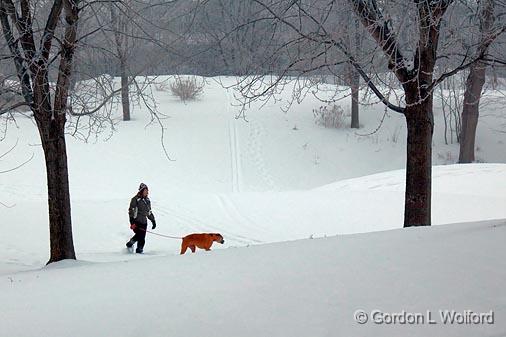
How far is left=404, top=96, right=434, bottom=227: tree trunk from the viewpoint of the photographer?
792cm

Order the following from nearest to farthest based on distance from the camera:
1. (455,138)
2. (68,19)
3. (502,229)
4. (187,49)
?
1. (502,229)
2. (68,19)
3. (187,49)
4. (455,138)

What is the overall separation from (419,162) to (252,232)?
6.90 meters

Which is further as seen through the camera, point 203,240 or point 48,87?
point 203,240

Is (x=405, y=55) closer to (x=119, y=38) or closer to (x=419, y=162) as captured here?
(x=419, y=162)

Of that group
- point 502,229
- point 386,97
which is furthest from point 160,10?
point 502,229

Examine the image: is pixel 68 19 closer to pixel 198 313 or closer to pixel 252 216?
pixel 198 313

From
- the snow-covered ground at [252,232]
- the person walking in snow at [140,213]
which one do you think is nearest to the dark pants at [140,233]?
the person walking in snow at [140,213]

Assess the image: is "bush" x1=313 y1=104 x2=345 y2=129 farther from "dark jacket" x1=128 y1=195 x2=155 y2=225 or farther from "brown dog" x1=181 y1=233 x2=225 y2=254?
"brown dog" x1=181 y1=233 x2=225 y2=254

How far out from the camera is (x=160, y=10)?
7992 millimetres

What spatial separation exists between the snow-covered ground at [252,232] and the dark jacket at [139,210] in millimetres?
788

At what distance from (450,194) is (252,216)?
5578 mm

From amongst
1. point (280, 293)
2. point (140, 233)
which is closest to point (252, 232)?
point (140, 233)

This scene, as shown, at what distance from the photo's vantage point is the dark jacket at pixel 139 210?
12125mm

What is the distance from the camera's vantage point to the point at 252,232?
47.2ft
